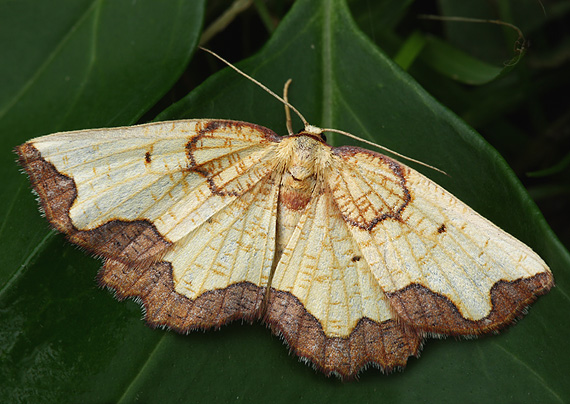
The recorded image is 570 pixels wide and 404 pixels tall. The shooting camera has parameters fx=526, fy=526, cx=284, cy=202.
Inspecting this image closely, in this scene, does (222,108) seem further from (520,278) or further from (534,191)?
(534,191)

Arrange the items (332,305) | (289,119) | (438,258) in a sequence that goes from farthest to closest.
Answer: (289,119), (332,305), (438,258)

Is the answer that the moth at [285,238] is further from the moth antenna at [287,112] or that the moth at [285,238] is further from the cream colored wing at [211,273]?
the moth antenna at [287,112]

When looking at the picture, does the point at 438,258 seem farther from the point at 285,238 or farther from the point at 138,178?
the point at 138,178

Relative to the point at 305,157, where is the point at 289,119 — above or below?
above

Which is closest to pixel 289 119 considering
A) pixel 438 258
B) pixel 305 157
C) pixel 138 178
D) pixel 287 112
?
pixel 287 112

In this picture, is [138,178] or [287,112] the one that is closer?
[138,178]

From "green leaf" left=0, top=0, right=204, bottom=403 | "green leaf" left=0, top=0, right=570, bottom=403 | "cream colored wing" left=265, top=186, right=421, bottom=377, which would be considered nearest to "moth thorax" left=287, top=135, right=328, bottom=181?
"cream colored wing" left=265, top=186, right=421, bottom=377

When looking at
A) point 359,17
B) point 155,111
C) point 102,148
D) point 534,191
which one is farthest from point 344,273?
point 359,17
